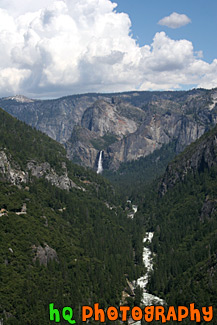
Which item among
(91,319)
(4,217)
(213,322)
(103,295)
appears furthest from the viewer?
(4,217)

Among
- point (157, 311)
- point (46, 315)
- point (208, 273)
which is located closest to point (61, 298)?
point (46, 315)

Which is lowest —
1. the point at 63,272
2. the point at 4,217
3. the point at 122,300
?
the point at 122,300

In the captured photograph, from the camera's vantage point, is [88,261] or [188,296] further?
[88,261]

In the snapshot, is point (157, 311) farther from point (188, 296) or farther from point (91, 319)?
point (91, 319)

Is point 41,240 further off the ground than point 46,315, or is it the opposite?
point 41,240

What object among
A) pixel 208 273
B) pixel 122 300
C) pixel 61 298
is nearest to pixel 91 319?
pixel 61 298

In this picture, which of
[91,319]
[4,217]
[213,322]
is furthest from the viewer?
[4,217]

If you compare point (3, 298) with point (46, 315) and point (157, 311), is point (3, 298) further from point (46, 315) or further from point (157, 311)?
point (157, 311)

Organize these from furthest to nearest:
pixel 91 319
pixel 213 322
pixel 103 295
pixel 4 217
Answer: pixel 4 217 < pixel 103 295 < pixel 91 319 < pixel 213 322

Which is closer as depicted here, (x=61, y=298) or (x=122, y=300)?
(x=61, y=298)
